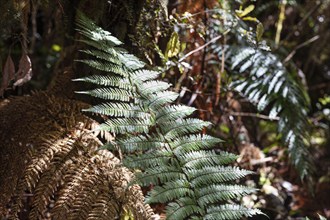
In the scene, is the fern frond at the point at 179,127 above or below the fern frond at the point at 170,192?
above

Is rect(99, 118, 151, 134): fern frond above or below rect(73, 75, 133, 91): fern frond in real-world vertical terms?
below

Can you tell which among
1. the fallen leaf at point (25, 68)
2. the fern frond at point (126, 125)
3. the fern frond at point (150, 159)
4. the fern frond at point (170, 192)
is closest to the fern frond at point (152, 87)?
the fern frond at point (126, 125)

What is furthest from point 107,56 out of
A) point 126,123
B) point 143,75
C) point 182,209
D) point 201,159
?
point 182,209

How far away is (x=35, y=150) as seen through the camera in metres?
1.63

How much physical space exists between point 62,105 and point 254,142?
6.15 ft

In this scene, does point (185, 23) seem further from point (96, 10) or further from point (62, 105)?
point (62, 105)

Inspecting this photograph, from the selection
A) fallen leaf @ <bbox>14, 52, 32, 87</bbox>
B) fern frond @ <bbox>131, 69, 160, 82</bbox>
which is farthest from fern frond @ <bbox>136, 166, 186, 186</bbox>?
fallen leaf @ <bbox>14, 52, 32, 87</bbox>

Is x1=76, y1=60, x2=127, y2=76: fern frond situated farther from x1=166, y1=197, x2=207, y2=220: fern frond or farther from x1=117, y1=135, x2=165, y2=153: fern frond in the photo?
x1=166, y1=197, x2=207, y2=220: fern frond

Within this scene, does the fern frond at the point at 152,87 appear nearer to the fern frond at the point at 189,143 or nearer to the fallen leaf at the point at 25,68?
the fern frond at the point at 189,143

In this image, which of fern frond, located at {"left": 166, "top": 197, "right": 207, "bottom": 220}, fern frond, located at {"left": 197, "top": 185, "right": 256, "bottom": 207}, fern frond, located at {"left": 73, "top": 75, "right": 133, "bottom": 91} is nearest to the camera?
fern frond, located at {"left": 166, "top": 197, "right": 207, "bottom": 220}

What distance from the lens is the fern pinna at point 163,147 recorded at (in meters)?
1.45

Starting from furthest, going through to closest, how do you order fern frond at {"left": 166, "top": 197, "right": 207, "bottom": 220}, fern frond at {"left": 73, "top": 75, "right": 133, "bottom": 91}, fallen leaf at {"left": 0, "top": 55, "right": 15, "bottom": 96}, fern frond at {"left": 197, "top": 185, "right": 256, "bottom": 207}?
fallen leaf at {"left": 0, "top": 55, "right": 15, "bottom": 96}
fern frond at {"left": 73, "top": 75, "right": 133, "bottom": 91}
fern frond at {"left": 197, "top": 185, "right": 256, "bottom": 207}
fern frond at {"left": 166, "top": 197, "right": 207, "bottom": 220}

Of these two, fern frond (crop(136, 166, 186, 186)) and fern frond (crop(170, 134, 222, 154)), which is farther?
fern frond (crop(170, 134, 222, 154))

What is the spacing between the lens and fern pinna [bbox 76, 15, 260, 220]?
145 centimetres
